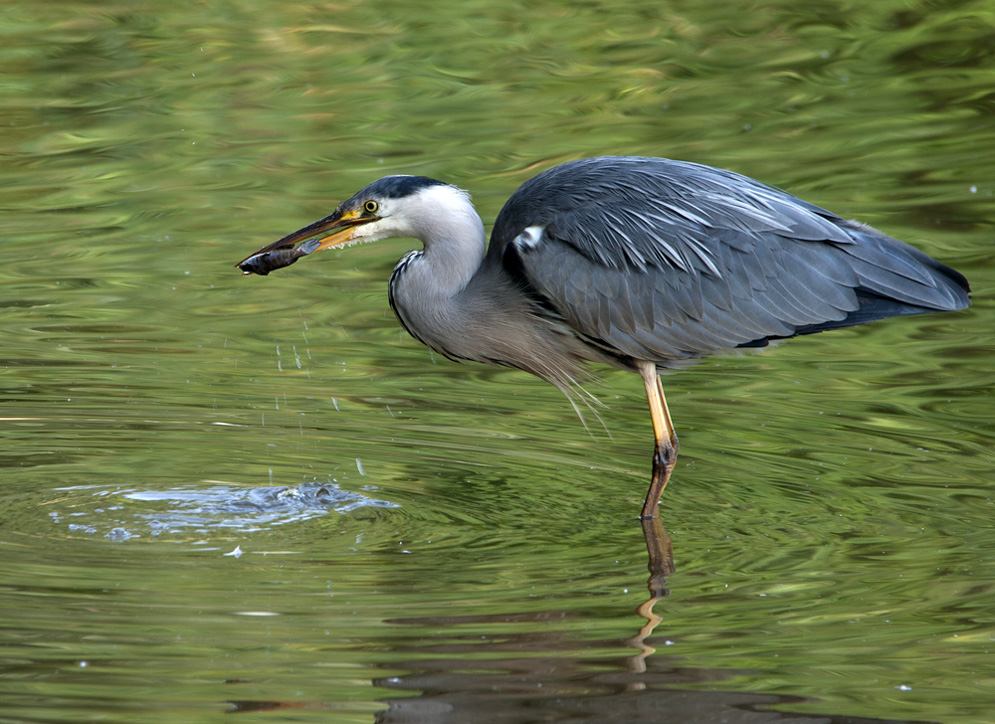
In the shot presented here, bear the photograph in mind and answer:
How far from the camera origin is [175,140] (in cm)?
1278

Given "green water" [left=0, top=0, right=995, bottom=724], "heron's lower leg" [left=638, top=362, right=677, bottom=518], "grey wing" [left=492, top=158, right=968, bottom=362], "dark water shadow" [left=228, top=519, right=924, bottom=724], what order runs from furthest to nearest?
"grey wing" [left=492, top=158, right=968, bottom=362] → "heron's lower leg" [left=638, top=362, right=677, bottom=518] → "green water" [left=0, top=0, right=995, bottom=724] → "dark water shadow" [left=228, top=519, right=924, bottom=724]

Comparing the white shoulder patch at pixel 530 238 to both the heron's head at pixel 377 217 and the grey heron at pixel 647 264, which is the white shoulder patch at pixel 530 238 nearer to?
the grey heron at pixel 647 264

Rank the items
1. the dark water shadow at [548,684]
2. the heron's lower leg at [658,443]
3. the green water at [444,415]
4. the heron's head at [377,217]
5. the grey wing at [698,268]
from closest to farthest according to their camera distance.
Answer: the dark water shadow at [548,684] → the green water at [444,415] → the heron's lower leg at [658,443] → the grey wing at [698,268] → the heron's head at [377,217]

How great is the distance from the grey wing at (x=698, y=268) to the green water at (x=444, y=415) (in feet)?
2.18

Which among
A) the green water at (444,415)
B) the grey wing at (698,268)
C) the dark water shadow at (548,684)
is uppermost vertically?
the grey wing at (698,268)

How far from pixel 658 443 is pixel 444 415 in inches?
53.2

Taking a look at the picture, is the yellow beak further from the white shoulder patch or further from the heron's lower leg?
the heron's lower leg

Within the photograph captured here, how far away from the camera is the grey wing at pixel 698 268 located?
6668 millimetres

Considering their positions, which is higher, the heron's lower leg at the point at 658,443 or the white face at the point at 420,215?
the white face at the point at 420,215

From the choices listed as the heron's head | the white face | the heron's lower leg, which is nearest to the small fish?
the heron's head

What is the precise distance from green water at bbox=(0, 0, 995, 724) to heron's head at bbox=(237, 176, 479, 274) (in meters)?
0.93

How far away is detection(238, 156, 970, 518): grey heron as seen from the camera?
6676 mm

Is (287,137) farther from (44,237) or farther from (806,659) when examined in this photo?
(806,659)

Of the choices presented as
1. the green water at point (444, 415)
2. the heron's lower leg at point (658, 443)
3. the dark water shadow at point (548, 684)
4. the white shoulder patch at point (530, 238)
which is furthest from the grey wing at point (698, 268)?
the dark water shadow at point (548, 684)
